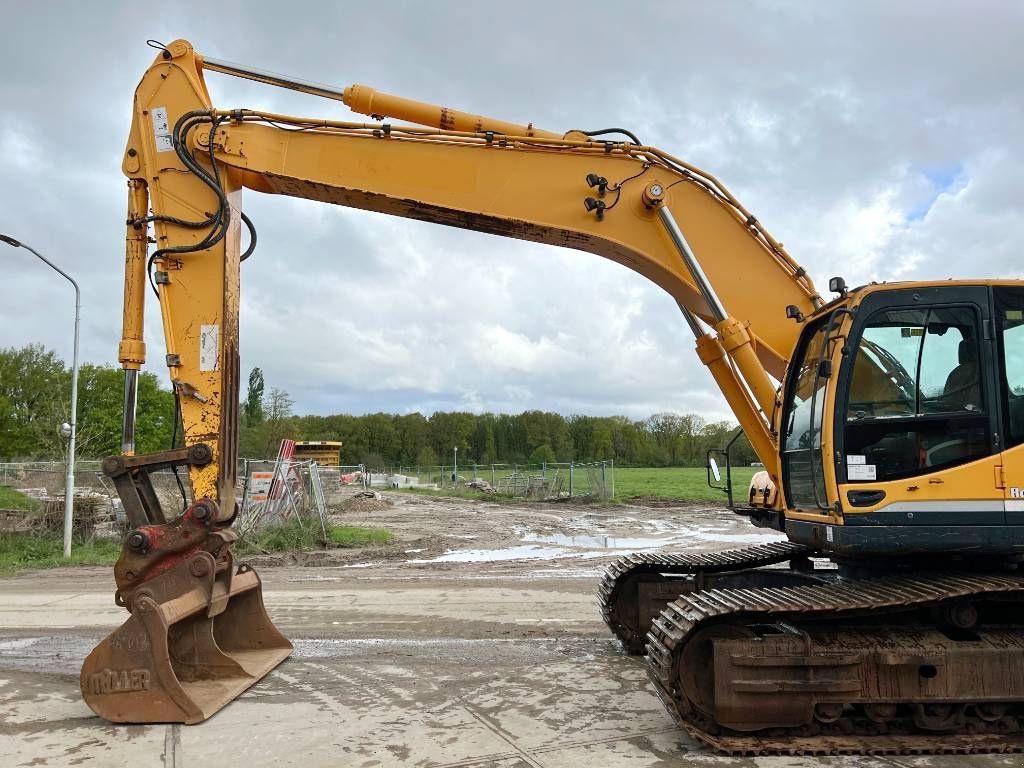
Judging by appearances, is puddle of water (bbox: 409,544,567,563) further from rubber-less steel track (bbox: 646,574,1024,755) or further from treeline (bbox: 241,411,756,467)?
treeline (bbox: 241,411,756,467)

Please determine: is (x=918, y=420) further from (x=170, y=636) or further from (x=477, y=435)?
(x=477, y=435)

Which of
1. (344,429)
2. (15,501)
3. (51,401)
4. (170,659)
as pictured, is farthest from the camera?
(344,429)

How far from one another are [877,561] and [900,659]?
796mm

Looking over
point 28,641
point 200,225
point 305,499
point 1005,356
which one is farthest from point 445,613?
point 305,499

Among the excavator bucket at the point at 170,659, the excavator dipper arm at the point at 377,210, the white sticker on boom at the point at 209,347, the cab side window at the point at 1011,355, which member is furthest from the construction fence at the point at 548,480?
the cab side window at the point at 1011,355

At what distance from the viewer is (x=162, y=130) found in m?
6.68

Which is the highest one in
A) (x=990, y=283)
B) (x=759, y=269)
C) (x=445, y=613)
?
(x=759, y=269)

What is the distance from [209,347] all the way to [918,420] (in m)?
5.17

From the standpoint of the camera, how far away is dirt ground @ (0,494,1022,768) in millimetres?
4891

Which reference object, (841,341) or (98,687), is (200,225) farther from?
(841,341)

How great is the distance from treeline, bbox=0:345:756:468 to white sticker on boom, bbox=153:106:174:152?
27.2 m

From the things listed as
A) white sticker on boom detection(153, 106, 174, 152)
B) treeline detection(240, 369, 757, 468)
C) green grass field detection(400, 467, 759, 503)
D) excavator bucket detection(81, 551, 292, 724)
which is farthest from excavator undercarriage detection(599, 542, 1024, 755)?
treeline detection(240, 369, 757, 468)

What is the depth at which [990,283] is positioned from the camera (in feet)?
17.9

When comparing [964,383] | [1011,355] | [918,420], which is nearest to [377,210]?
[918,420]
